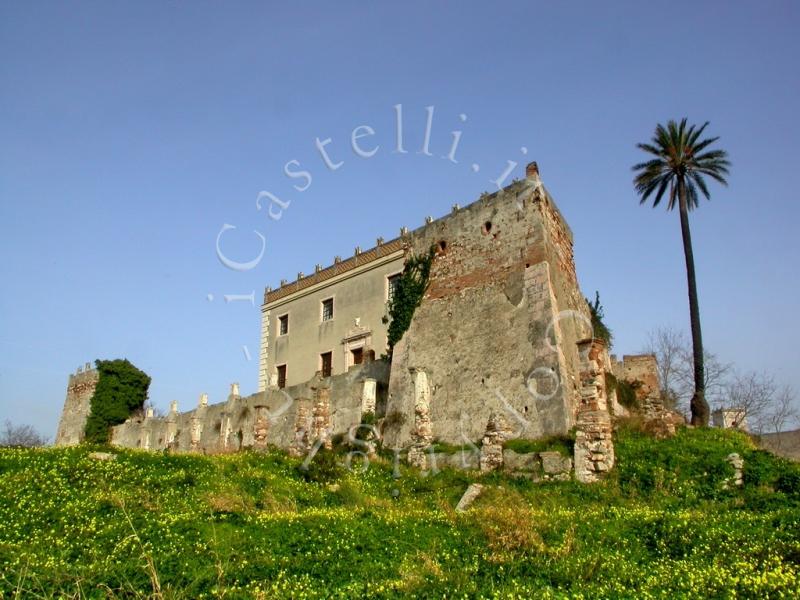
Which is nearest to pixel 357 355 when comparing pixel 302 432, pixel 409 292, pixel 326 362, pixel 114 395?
pixel 326 362

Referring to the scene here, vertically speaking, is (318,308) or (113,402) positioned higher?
(318,308)

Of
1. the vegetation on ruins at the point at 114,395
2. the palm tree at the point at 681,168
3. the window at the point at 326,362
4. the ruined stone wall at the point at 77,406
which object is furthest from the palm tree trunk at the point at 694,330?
the ruined stone wall at the point at 77,406

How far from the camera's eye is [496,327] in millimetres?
17656

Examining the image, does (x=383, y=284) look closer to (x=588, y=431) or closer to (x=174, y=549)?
(x=588, y=431)

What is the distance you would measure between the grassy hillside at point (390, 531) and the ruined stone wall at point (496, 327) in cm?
261

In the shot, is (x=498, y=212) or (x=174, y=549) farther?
(x=498, y=212)

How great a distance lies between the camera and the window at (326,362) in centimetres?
3041

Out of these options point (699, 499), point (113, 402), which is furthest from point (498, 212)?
point (113, 402)

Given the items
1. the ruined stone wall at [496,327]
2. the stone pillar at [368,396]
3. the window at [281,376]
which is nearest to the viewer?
the ruined stone wall at [496,327]

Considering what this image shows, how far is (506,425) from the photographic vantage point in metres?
16.0

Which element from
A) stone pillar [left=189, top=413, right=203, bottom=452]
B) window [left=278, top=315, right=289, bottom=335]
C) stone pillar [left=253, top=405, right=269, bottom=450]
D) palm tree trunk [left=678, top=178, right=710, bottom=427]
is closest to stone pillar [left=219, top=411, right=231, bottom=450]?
stone pillar [left=189, top=413, right=203, bottom=452]

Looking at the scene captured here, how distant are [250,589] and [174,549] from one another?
1.94 meters

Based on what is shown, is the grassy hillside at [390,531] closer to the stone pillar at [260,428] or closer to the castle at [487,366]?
the castle at [487,366]

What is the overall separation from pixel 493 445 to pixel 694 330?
11.4m
